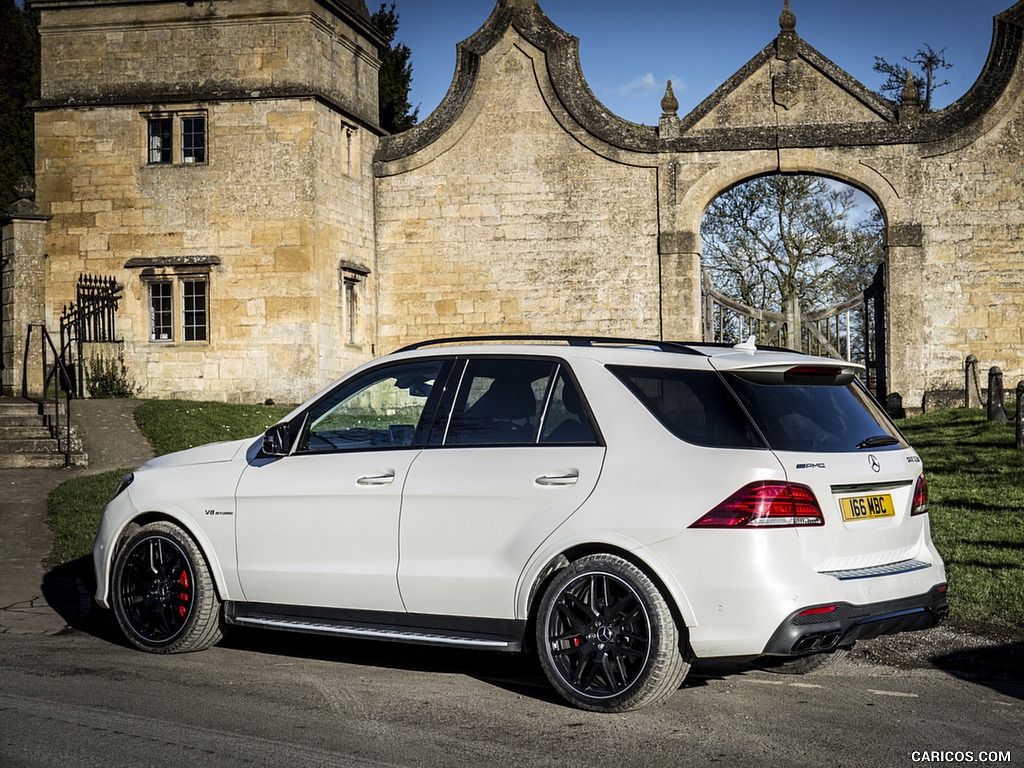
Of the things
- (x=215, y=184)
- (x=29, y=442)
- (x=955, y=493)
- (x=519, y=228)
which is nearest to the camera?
(x=955, y=493)

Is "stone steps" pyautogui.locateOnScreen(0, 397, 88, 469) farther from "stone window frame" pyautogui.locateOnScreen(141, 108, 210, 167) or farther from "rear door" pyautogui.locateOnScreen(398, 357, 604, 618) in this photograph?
"rear door" pyautogui.locateOnScreen(398, 357, 604, 618)

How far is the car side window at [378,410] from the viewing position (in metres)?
6.67

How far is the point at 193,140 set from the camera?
2539 centimetres

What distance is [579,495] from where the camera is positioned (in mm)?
5906

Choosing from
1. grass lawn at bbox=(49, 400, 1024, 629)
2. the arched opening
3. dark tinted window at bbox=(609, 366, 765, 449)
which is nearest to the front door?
dark tinted window at bbox=(609, 366, 765, 449)

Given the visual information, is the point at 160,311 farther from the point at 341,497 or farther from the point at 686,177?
the point at 341,497

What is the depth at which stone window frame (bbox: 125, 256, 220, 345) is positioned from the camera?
82.3 ft

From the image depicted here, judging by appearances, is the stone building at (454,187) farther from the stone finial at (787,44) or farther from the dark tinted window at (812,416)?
the dark tinted window at (812,416)

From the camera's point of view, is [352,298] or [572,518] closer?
[572,518]

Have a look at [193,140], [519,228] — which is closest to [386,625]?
[519,228]

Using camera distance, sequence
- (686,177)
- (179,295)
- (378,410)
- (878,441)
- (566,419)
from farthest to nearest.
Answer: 1. (686,177)
2. (179,295)
3. (378,410)
4. (566,419)
5. (878,441)

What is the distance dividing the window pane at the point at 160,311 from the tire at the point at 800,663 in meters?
20.7

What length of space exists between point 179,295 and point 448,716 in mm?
20922

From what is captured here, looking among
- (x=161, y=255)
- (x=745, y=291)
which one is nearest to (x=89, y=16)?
(x=161, y=255)
